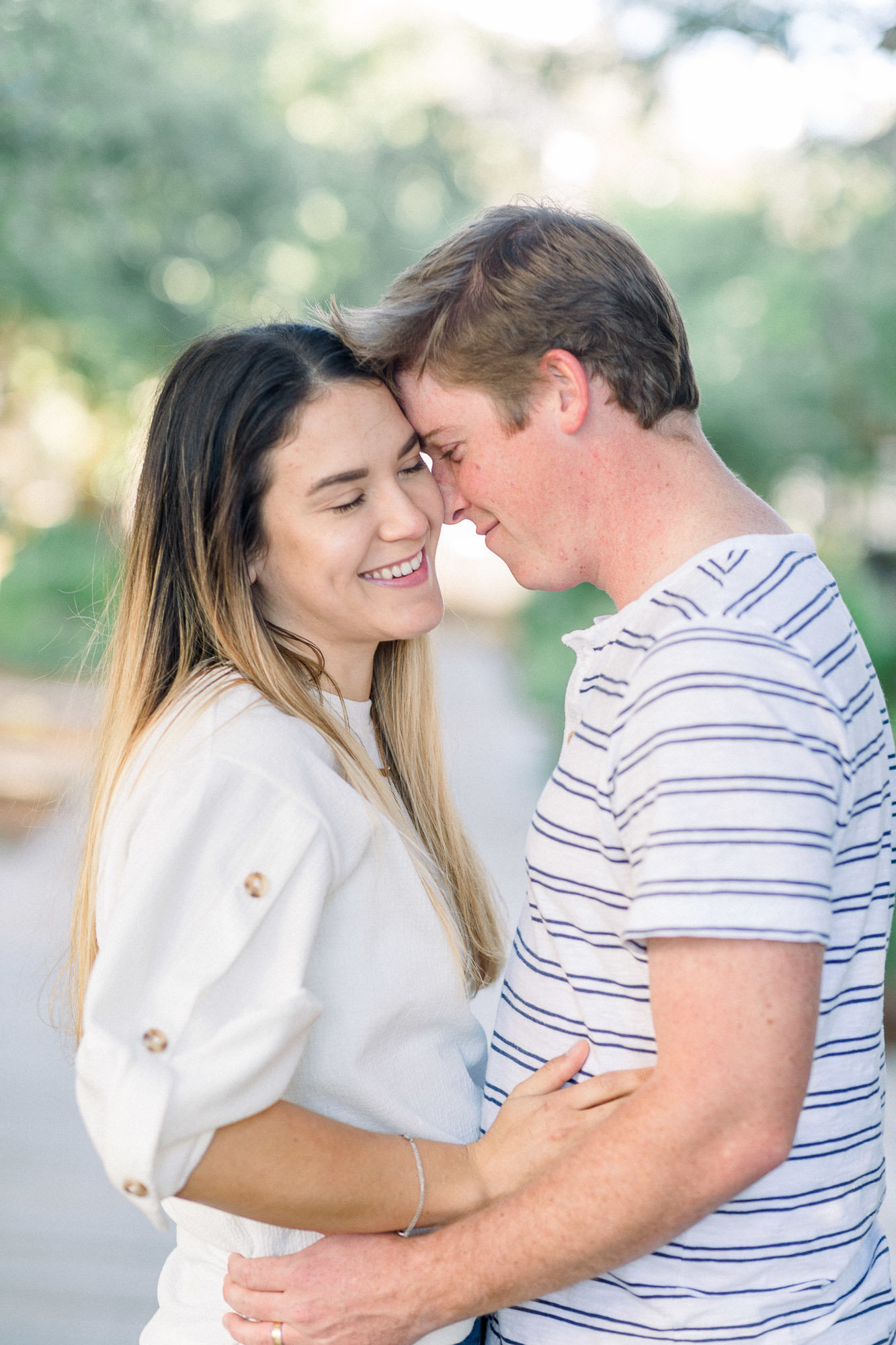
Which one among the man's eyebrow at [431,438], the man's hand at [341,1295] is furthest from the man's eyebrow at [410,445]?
the man's hand at [341,1295]

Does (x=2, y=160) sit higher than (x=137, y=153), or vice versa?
(x=137, y=153)

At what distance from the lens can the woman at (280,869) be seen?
4.14ft

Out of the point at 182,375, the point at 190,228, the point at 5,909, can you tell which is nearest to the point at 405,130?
the point at 190,228

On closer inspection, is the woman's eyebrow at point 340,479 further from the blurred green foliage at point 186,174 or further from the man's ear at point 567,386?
the blurred green foliage at point 186,174

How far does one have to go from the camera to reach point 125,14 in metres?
6.05

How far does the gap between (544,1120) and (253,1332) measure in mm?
401

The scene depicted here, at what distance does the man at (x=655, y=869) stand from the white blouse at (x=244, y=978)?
0.34ft

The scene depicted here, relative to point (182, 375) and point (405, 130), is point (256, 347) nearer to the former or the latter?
point (182, 375)

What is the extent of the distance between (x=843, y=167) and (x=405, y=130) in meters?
7.51

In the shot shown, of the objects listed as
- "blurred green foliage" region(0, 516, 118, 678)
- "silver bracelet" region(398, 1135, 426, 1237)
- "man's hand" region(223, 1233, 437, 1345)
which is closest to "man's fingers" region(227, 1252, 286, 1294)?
"man's hand" region(223, 1233, 437, 1345)

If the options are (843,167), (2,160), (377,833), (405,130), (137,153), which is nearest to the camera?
(377,833)

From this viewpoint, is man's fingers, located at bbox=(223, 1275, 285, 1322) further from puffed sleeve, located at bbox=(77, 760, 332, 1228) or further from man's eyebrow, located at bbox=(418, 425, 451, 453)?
man's eyebrow, located at bbox=(418, 425, 451, 453)

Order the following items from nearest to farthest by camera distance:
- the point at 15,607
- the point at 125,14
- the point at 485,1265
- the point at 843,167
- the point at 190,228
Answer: the point at 485,1265 < the point at 125,14 < the point at 843,167 < the point at 190,228 < the point at 15,607

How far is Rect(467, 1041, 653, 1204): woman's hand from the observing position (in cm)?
139
